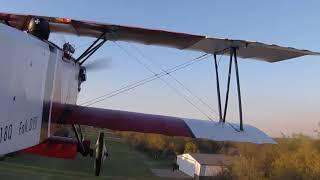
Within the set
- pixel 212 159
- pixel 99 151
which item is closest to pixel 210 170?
pixel 212 159

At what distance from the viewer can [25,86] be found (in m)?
6.00

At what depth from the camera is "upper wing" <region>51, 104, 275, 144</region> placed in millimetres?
8773

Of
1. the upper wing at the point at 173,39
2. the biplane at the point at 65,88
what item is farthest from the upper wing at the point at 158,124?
the upper wing at the point at 173,39

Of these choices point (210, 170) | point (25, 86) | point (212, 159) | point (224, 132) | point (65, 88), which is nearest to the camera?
point (25, 86)

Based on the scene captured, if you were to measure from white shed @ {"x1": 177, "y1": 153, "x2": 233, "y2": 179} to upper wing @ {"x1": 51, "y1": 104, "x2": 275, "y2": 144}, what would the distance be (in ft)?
185

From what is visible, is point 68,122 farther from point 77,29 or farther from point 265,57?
point 265,57

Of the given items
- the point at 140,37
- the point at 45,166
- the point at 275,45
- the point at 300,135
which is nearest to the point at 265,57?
the point at 275,45

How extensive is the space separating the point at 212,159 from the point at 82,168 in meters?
21.9

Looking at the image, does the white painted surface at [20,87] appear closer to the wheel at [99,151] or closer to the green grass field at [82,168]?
the wheel at [99,151]

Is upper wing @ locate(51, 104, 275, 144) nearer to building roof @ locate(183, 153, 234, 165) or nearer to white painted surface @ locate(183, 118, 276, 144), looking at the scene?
white painted surface @ locate(183, 118, 276, 144)

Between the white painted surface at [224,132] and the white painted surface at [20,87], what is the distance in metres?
2.81

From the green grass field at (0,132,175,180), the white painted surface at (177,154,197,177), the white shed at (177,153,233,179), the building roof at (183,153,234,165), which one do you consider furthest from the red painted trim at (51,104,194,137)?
Result: the white painted surface at (177,154,197,177)

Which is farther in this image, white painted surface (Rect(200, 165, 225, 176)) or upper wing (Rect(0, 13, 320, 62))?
white painted surface (Rect(200, 165, 225, 176))

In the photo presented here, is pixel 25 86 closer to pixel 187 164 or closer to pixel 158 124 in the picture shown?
pixel 158 124
